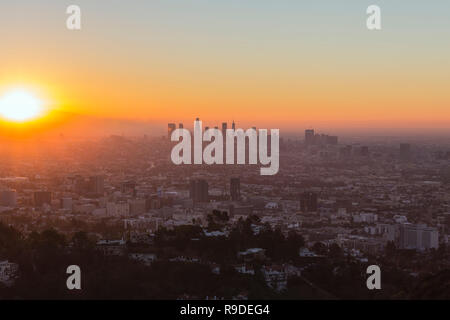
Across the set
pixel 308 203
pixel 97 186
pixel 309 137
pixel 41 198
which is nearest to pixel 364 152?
pixel 309 137

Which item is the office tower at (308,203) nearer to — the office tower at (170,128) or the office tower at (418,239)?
the office tower at (418,239)

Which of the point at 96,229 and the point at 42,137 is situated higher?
the point at 42,137

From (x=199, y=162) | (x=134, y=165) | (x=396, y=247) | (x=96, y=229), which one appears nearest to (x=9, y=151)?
(x=134, y=165)

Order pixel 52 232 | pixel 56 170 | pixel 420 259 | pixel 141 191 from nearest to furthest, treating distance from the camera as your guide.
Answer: pixel 52 232 → pixel 420 259 → pixel 141 191 → pixel 56 170

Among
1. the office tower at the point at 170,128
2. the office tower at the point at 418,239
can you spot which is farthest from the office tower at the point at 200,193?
the office tower at the point at 170,128

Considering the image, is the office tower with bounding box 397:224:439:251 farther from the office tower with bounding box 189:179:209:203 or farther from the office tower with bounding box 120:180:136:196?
the office tower with bounding box 120:180:136:196

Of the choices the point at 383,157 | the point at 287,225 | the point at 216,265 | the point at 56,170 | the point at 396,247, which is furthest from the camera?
the point at 383,157

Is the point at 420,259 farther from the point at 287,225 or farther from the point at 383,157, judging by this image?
the point at 383,157
